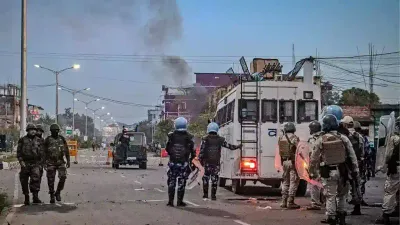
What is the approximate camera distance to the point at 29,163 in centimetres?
1455

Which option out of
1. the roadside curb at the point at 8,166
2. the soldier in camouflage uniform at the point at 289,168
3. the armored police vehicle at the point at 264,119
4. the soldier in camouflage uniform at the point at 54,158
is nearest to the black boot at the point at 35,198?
the soldier in camouflage uniform at the point at 54,158

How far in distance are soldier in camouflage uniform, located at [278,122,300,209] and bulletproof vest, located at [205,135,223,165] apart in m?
2.33

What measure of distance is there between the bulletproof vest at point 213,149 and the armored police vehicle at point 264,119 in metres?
0.70

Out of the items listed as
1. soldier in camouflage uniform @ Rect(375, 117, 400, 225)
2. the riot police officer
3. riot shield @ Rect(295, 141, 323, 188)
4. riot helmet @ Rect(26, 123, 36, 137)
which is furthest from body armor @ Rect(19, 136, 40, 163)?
soldier in camouflage uniform @ Rect(375, 117, 400, 225)

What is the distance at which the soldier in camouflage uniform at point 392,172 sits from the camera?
1048cm

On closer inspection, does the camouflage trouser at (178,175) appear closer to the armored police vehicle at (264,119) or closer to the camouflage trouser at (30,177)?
the armored police vehicle at (264,119)

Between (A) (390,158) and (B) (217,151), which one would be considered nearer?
(A) (390,158)

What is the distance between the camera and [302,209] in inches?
525

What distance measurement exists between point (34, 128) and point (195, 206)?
14.4ft

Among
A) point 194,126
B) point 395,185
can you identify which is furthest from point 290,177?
point 194,126

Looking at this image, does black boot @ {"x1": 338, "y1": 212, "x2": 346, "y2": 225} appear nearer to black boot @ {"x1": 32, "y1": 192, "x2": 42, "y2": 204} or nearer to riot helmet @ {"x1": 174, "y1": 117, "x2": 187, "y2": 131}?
riot helmet @ {"x1": 174, "y1": 117, "x2": 187, "y2": 131}

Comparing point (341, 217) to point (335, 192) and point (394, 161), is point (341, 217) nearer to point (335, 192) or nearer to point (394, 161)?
point (335, 192)

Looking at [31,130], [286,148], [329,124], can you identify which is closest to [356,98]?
[286,148]

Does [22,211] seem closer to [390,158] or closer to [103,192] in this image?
[103,192]
